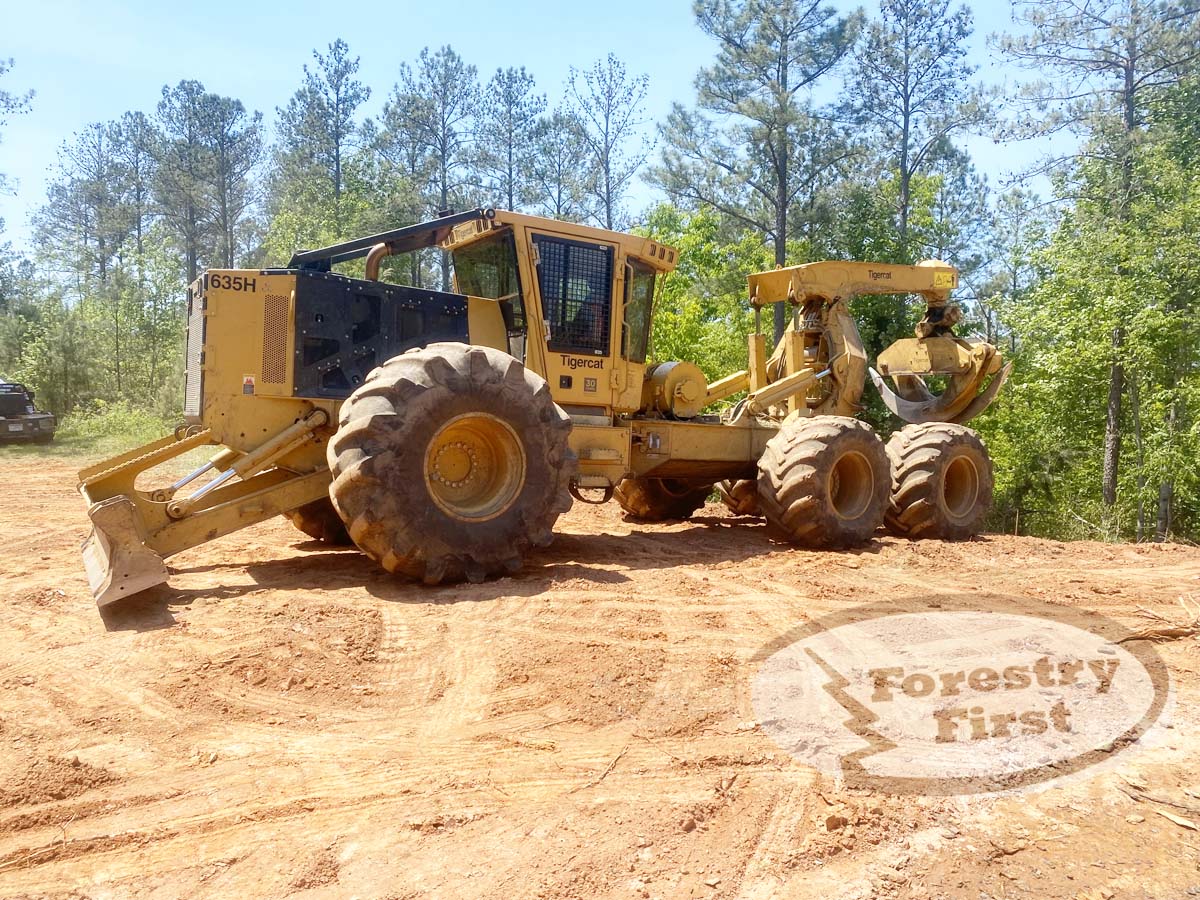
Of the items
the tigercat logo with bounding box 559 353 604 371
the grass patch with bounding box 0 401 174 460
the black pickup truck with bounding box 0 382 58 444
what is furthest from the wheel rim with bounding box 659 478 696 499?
the black pickup truck with bounding box 0 382 58 444

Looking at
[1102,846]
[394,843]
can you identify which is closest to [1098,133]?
[1102,846]

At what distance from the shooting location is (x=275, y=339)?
666cm

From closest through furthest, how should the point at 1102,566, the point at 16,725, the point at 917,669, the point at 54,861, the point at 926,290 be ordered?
the point at 54,861 < the point at 16,725 < the point at 917,669 < the point at 1102,566 < the point at 926,290

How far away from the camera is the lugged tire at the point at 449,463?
5699mm

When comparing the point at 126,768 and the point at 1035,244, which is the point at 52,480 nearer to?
the point at 126,768

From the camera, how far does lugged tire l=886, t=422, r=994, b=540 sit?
9086mm

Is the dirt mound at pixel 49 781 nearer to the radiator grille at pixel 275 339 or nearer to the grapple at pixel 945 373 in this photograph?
the radiator grille at pixel 275 339

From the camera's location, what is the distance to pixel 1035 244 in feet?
62.2

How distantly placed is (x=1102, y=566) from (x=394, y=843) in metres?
7.21

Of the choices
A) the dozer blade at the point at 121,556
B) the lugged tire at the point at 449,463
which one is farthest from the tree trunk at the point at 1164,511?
the dozer blade at the point at 121,556

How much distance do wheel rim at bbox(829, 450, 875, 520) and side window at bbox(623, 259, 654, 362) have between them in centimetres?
229

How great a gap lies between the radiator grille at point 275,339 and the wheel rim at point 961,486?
690 cm
